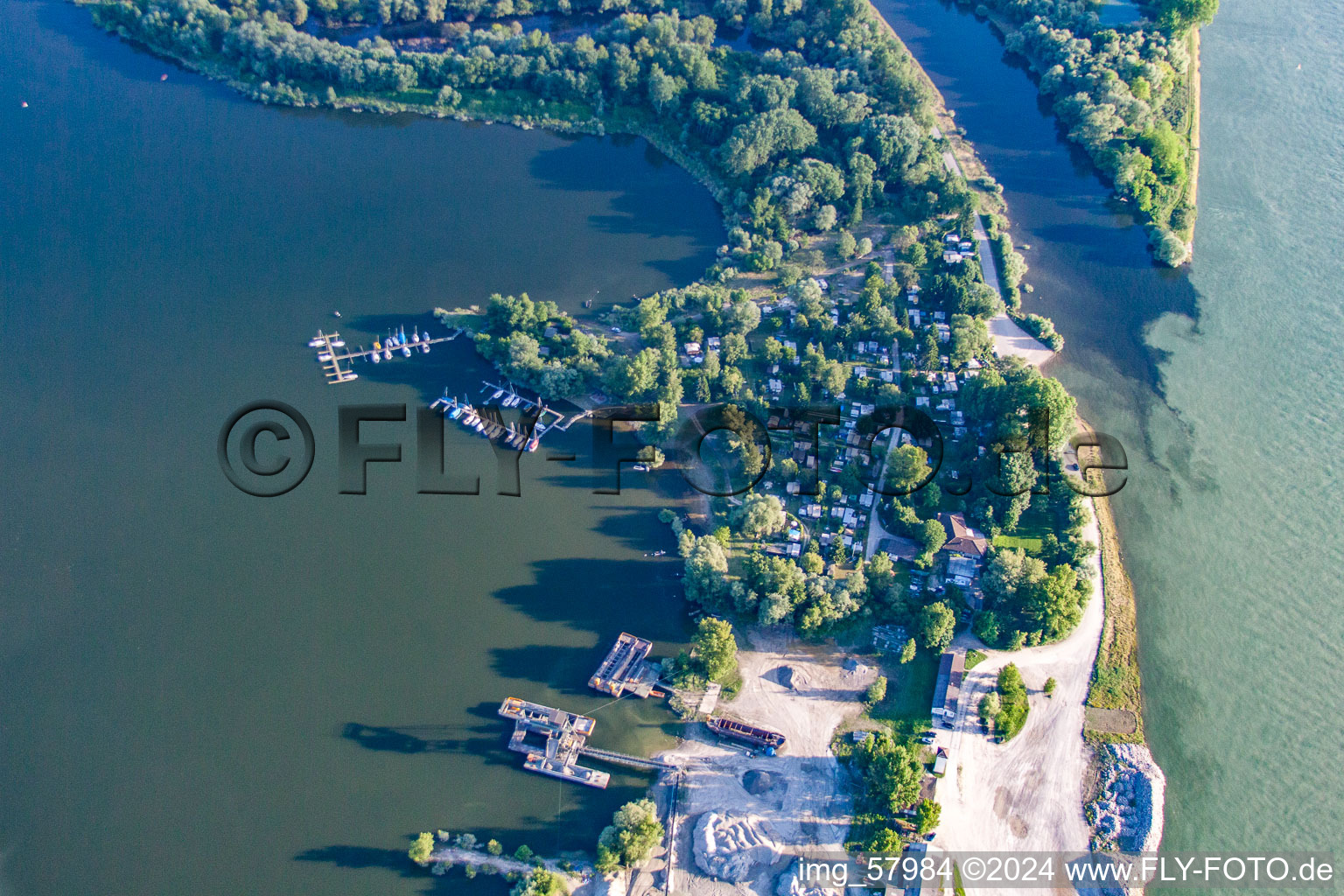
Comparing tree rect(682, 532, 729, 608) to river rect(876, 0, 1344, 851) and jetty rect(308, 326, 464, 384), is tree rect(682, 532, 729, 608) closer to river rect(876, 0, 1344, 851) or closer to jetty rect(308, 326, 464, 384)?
river rect(876, 0, 1344, 851)

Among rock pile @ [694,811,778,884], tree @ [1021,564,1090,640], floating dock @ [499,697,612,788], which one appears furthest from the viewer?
tree @ [1021,564,1090,640]

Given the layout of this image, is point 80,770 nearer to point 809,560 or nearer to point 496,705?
point 496,705

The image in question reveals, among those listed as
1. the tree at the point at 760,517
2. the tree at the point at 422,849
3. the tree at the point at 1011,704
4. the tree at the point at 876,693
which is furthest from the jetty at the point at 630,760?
the tree at the point at 1011,704

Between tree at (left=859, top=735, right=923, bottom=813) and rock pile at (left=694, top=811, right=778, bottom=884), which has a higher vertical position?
tree at (left=859, top=735, right=923, bottom=813)

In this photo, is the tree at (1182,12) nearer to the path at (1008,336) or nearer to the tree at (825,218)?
the path at (1008,336)

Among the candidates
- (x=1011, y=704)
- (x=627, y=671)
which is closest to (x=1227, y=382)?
(x=1011, y=704)

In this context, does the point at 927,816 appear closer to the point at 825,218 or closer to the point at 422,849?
the point at 422,849

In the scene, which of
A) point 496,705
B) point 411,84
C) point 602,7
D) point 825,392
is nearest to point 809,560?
point 825,392

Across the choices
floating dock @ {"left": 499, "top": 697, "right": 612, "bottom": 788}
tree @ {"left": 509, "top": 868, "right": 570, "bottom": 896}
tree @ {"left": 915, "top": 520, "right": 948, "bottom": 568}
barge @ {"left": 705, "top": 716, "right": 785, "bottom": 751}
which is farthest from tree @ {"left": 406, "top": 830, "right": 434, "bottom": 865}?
tree @ {"left": 915, "top": 520, "right": 948, "bottom": 568}
